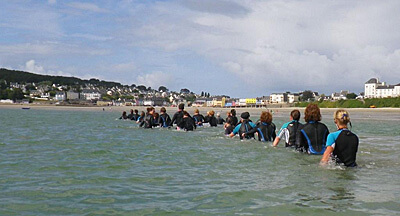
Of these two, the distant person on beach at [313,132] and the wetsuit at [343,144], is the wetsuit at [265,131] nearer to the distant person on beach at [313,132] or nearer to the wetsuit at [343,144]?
the distant person on beach at [313,132]

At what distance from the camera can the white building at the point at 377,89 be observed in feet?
440

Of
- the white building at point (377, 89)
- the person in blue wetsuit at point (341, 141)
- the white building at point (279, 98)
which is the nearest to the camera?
the person in blue wetsuit at point (341, 141)

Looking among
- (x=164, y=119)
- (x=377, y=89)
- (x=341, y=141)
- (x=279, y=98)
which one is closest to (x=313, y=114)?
(x=341, y=141)

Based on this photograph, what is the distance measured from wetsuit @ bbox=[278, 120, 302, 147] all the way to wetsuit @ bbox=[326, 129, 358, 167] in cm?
275

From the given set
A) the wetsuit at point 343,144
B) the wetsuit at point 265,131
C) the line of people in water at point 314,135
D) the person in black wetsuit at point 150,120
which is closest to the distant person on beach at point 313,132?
the line of people in water at point 314,135

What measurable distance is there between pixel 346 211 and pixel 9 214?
4243 millimetres

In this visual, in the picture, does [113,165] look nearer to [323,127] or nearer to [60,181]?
[60,181]

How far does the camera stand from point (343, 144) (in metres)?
7.33

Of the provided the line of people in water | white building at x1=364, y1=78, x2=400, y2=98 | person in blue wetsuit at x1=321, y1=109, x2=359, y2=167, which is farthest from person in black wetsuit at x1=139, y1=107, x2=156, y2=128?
white building at x1=364, y1=78, x2=400, y2=98

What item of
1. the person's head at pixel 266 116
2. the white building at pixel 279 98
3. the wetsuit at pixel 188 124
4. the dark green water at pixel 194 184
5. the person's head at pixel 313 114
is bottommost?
the dark green water at pixel 194 184

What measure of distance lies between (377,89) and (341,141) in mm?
146852

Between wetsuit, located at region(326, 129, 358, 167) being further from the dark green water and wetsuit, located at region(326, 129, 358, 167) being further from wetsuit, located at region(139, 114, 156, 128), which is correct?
wetsuit, located at region(139, 114, 156, 128)

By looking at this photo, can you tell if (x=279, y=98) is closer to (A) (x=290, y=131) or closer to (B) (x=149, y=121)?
(B) (x=149, y=121)

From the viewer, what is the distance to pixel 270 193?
6066 mm
